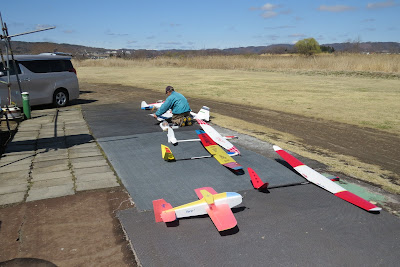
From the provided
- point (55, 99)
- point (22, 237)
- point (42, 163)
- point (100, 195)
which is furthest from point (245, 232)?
point (55, 99)

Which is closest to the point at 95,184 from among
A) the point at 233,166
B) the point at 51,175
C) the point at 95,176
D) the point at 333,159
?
the point at 95,176

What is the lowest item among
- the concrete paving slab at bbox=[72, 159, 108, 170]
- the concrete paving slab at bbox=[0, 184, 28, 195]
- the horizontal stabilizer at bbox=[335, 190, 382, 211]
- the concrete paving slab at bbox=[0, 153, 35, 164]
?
the concrete paving slab at bbox=[0, 153, 35, 164]

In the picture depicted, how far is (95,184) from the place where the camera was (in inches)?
199

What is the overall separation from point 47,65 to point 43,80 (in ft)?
2.23

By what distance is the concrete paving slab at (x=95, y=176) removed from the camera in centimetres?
527

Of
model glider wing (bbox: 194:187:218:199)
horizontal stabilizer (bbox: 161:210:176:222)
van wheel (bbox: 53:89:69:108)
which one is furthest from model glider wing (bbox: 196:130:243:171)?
van wheel (bbox: 53:89:69:108)

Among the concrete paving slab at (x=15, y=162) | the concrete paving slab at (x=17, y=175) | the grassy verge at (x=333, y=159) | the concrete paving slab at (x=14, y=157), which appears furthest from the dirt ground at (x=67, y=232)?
the grassy verge at (x=333, y=159)

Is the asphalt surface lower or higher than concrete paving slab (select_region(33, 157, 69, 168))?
higher

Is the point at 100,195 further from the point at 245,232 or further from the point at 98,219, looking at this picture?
the point at 245,232

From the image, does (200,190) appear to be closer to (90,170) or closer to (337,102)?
(90,170)

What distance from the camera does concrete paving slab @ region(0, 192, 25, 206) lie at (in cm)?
446

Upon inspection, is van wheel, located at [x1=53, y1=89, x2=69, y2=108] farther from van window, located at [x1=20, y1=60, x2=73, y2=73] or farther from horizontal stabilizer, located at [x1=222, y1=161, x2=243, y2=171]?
horizontal stabilizer, located at [x1=222, y1=161, x2=243, y2=171]

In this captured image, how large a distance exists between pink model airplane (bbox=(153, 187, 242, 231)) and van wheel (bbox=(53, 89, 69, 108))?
34.7 ft

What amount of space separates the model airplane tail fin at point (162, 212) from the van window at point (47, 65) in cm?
1041
